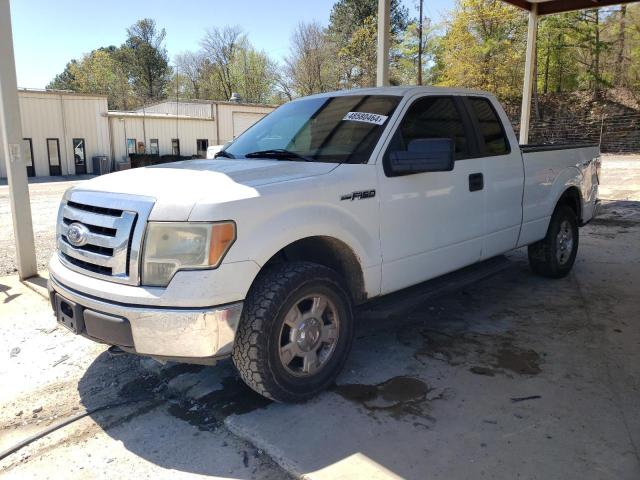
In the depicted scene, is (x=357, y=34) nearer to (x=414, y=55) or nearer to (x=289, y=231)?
(x=414, y=55)

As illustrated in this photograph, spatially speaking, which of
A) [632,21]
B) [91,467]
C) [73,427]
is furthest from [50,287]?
[632,21]

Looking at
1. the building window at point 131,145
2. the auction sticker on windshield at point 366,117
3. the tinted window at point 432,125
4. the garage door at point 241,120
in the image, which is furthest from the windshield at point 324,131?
the garage door at point 241,120

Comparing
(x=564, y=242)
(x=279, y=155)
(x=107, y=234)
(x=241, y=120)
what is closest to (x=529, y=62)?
(x=564, y=242)

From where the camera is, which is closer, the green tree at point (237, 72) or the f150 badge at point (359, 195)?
the f150 badge at point (359, 195)

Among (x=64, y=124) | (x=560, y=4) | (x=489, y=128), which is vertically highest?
(x=560, y=4)

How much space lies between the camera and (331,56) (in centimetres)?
5025

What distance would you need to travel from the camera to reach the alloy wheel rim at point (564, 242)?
598 cm

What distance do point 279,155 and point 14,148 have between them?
3.61 m

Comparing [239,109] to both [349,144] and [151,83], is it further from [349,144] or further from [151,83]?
[349,144]

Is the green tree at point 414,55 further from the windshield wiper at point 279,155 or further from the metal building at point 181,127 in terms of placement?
the windshield wiper at point 279,155

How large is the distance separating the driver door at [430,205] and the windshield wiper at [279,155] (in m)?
0.60

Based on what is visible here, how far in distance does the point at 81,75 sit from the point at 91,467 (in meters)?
67.6

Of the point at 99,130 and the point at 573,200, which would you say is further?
the point at 99,130

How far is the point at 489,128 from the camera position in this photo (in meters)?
4.80
